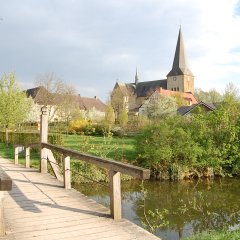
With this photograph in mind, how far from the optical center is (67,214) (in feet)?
19.7

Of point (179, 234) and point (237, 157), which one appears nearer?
point (179, 234)

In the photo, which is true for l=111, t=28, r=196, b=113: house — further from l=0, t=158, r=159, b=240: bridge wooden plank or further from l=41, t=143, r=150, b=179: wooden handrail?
l=41, t=143, r=150, b=179: wooden handrail

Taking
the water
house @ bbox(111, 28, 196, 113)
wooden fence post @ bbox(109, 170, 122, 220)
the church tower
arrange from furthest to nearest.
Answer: the church tower
house @ bbox(111, 28, 196, 113)
the water
wooden fence post @ bbox(109, 170, 122, 220)

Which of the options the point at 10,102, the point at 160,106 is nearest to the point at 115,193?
the point at 10,102

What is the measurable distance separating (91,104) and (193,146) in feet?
195

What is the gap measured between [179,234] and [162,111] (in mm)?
40293

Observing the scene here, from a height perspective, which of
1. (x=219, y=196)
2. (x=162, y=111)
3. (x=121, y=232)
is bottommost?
(x=219, y=196)

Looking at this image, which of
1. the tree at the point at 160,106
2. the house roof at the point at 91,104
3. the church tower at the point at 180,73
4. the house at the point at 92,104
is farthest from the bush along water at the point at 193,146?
the church tower at the point at 180,73

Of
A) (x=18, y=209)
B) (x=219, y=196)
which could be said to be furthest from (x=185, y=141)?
(x=18, y=209)

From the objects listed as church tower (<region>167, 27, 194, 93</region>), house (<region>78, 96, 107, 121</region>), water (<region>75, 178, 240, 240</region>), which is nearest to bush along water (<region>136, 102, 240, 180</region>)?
water (<region>75, 178, 240, 240</region>)

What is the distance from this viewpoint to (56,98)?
53125 mm

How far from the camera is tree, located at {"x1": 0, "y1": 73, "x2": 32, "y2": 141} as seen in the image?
28578 mm

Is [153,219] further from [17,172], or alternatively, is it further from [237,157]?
[237,157]

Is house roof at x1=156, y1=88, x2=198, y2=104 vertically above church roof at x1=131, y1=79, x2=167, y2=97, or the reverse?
church roof at x1=131, y1=79, x2=167, y2=97
